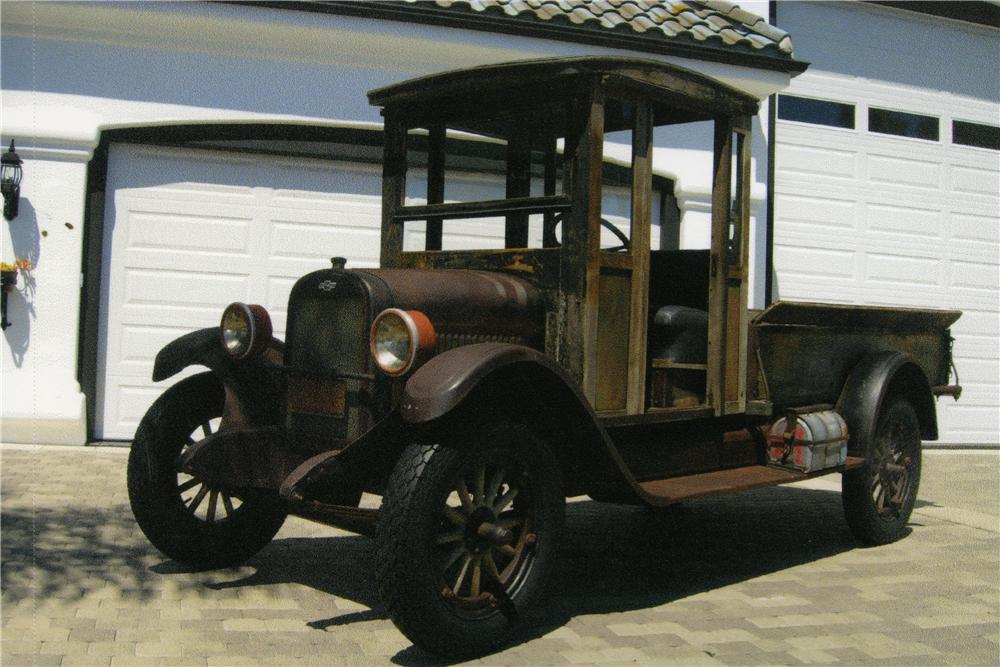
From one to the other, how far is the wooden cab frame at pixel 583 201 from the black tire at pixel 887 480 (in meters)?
0.99

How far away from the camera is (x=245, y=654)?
3512mm

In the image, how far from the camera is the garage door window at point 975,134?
10.5 metres

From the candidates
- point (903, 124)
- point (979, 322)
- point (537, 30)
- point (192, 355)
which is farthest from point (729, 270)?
point (979, 322)

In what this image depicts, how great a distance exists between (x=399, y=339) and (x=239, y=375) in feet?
3.42

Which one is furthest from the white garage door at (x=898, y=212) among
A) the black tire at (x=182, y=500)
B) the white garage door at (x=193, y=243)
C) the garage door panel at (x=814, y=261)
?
the black tire at (x=182, y=500)

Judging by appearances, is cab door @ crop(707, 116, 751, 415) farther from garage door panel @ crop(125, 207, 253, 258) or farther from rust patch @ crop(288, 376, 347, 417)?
garage door panel @ crop(125, 207, 253, 258)

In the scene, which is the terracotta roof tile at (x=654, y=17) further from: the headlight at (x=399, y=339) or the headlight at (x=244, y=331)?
the headlight at (x=399, y=339)

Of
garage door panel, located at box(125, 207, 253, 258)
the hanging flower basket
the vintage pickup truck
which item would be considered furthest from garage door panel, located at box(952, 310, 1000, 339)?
the hanging flower basket

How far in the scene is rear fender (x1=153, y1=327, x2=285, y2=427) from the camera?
4.33 meters

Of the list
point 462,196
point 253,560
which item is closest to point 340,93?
point 462,196

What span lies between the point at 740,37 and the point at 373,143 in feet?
10.6

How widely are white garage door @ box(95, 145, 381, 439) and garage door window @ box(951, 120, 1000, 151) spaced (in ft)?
20.5

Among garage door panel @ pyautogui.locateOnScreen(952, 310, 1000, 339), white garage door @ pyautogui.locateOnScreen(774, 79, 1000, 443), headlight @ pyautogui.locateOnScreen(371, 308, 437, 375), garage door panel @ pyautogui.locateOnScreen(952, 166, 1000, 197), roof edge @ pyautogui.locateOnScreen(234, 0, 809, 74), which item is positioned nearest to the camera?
headlight @ pyautogui.locateOnScreen(371, 308, 437, 375)

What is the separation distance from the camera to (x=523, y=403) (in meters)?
3.93
